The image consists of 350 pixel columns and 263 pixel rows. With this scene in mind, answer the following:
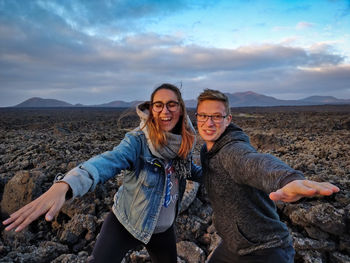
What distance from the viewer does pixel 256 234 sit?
6.04 feet

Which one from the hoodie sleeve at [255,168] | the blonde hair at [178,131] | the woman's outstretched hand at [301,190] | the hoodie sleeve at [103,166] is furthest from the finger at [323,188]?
the hoodie sleeve at [103,166]

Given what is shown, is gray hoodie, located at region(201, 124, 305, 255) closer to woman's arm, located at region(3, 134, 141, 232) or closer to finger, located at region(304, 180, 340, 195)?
finger, located at region(304, 180, 340, 195)

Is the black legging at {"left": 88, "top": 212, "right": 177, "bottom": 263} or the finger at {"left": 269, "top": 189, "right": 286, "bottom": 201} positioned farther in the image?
the black legging at {"left": 88, "top": 212, "right": 177, "bottom": 263}

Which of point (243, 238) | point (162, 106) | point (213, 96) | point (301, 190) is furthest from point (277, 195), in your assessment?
point (162, 106)

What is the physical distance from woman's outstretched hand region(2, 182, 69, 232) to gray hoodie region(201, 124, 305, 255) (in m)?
1.09

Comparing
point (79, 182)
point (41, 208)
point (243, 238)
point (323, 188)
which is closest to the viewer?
point (323, 188)

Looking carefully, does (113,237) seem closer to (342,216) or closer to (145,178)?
(145,178)

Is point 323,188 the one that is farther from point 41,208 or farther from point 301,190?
point 41,208

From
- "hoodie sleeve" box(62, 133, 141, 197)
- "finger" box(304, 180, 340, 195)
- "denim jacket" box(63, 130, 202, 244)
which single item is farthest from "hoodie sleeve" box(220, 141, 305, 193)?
"hoodie sleeve" box(62, 133, 141, 197)

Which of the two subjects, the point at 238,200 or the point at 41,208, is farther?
the point at 238,200

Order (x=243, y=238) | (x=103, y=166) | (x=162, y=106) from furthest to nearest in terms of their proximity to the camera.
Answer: (x=162, y=106), (x=243, y=238), (x=103, y=166)

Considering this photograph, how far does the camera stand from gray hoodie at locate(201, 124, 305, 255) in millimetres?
1751

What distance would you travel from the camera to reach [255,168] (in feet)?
5.08

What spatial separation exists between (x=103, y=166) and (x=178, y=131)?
0.89m
